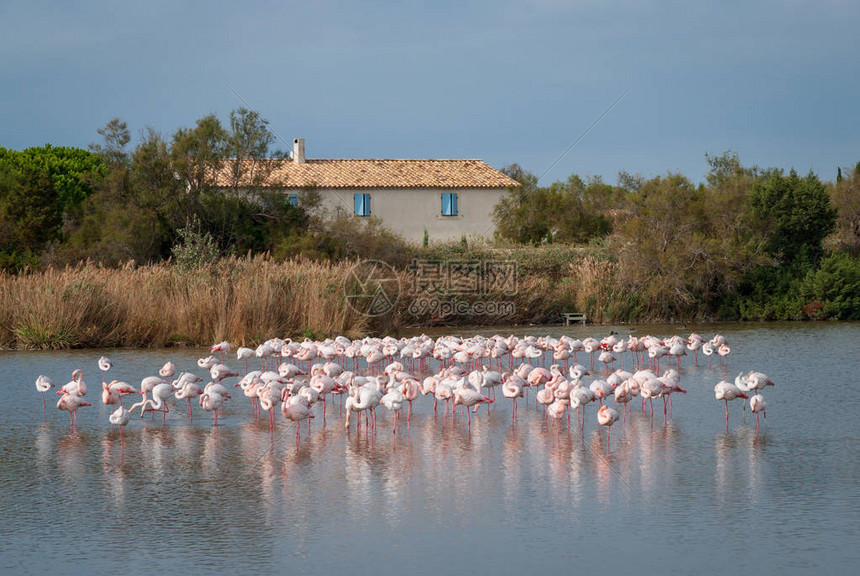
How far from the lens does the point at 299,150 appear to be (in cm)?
5512

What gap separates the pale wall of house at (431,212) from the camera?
5322cm

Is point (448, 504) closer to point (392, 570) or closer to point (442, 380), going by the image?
point (392, 570)

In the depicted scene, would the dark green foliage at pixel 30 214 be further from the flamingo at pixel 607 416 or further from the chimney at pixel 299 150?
the flamingo at pixel 607 416

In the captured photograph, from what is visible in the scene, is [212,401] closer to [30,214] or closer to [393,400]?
[393,400]

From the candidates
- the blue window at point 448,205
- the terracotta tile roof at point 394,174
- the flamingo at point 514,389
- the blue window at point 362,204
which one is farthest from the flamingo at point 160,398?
the blue window at point 448,205

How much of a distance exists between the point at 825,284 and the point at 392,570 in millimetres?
27024

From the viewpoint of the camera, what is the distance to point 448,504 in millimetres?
7000

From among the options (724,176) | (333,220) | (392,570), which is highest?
(724,176)

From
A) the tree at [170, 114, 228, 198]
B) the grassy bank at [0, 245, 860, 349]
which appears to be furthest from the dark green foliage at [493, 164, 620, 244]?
the tree at [170, 114, 228, 198]

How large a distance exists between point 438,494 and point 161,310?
15.0 m

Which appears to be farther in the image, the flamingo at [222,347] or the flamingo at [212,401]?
the flamingo at [222,347]

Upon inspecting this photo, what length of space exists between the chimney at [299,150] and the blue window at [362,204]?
474 cm

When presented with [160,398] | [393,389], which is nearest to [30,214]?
[160,398]

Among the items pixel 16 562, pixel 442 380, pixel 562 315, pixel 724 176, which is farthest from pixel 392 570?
pixel 724 176
